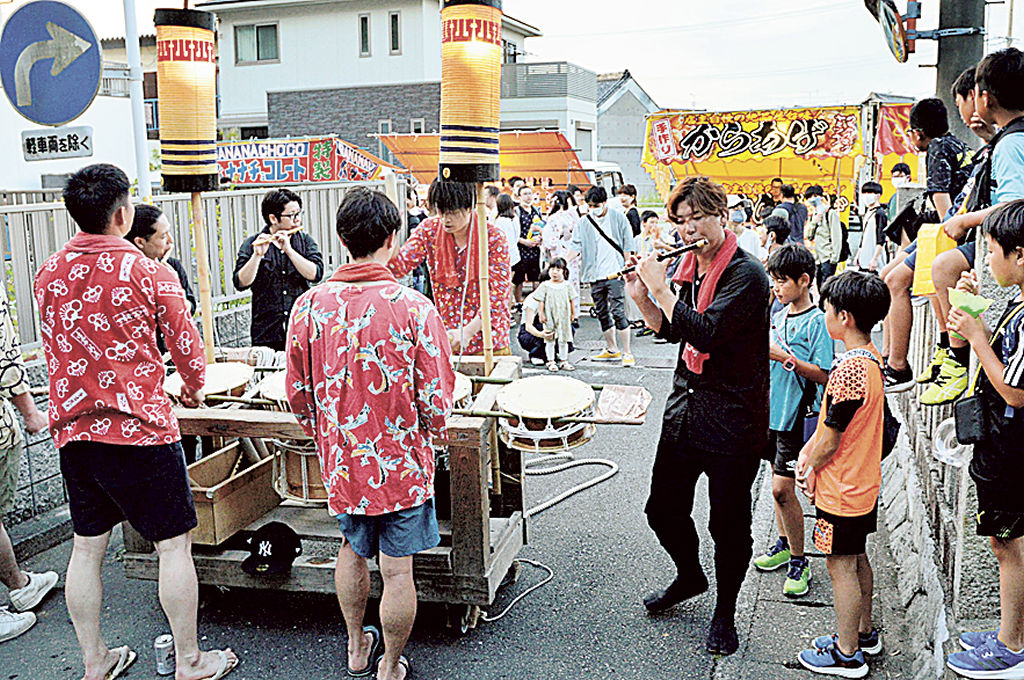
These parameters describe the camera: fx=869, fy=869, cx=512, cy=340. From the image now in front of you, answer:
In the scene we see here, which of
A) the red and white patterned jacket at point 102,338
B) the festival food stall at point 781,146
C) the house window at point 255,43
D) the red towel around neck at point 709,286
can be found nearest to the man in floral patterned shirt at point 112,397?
the red and white patterned jacket at point 102,338

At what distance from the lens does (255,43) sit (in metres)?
30.4

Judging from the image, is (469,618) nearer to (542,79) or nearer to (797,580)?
(797,580)

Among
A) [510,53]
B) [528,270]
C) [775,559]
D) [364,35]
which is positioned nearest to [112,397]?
[775,559]

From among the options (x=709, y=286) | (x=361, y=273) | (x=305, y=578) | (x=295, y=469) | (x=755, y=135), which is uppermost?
(x=755, y=135)

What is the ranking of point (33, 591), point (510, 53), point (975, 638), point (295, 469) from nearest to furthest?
point (975, 638)
point (295, 469)
point (33, 591)
point (510, 53)

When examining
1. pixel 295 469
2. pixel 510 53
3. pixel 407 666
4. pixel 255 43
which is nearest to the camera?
pixel 407 666

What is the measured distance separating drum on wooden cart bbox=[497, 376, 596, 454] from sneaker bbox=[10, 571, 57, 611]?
241 cm

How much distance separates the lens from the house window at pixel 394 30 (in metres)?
28.6

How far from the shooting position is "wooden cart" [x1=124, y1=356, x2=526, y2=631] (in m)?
3.66

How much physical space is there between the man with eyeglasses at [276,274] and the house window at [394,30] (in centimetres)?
2476

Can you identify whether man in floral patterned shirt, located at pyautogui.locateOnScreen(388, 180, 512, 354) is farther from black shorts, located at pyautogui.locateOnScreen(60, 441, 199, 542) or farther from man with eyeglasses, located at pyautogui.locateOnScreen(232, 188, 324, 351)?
black shorts, located at pyautogui.locateOnScreen(60, 441, 199, 542)

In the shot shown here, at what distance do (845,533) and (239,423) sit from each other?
2.55m

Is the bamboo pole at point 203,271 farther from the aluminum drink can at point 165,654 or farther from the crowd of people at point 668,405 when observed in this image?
the aluminum drink can at point 165,654

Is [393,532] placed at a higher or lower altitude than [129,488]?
lower
